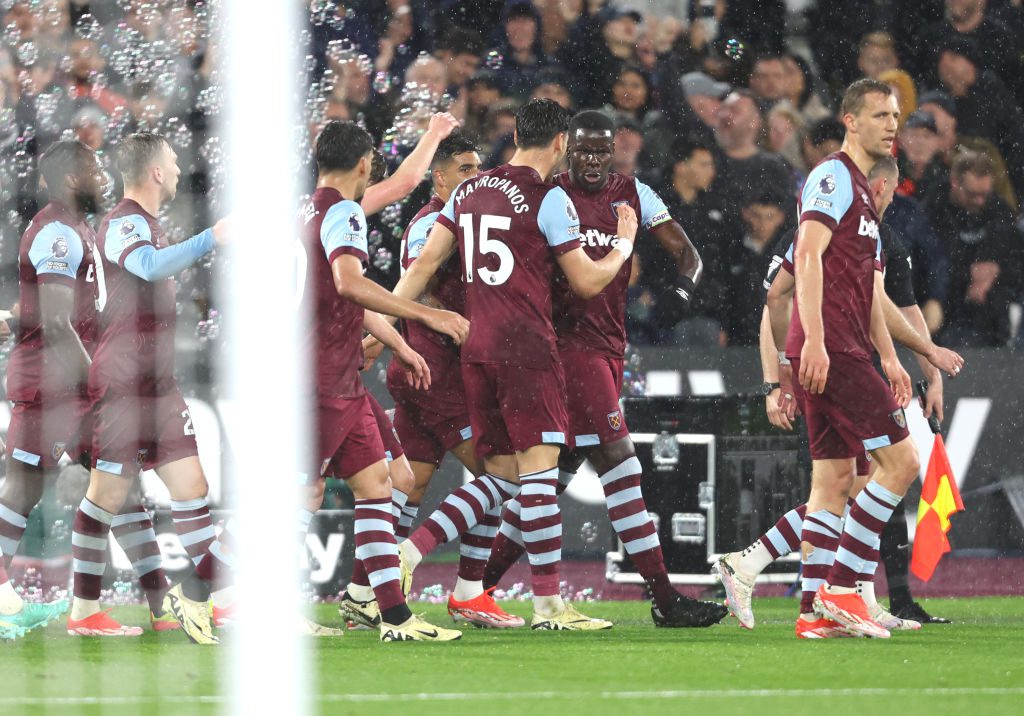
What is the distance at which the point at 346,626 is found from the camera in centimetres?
652

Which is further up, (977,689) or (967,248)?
(967,248)

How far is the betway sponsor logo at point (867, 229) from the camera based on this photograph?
5.91 m

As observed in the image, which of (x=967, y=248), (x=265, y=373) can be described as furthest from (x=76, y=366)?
(x=967, y=248)

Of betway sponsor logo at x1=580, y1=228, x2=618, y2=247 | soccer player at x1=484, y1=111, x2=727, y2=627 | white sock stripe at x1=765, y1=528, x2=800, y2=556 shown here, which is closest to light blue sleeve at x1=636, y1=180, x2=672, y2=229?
soccer player at x1=484, y1=111, x2=727, y2=627

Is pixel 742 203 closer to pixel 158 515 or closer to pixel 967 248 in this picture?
pixel 967 248

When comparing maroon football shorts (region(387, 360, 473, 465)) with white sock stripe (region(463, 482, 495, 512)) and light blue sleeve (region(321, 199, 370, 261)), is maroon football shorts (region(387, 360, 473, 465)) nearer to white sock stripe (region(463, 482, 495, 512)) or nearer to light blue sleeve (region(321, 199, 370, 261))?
white sock stripe (region(463, 482, 495, 512))

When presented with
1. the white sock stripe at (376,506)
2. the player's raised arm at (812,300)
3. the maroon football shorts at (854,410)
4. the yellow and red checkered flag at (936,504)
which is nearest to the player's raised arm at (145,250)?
the white sock stripe at (376,506)

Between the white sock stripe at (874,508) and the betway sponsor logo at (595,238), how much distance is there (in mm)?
1389

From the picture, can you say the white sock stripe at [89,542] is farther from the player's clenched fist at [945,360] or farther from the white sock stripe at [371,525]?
the player's clenched fist at [945,360]

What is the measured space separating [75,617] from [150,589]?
1.11 feet

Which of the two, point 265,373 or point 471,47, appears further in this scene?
point 471,47

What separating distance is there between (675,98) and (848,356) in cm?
448

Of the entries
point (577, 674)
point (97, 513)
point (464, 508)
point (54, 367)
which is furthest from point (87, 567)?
point (577, 674)

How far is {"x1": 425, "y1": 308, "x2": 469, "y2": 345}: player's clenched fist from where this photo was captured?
5895 mm
